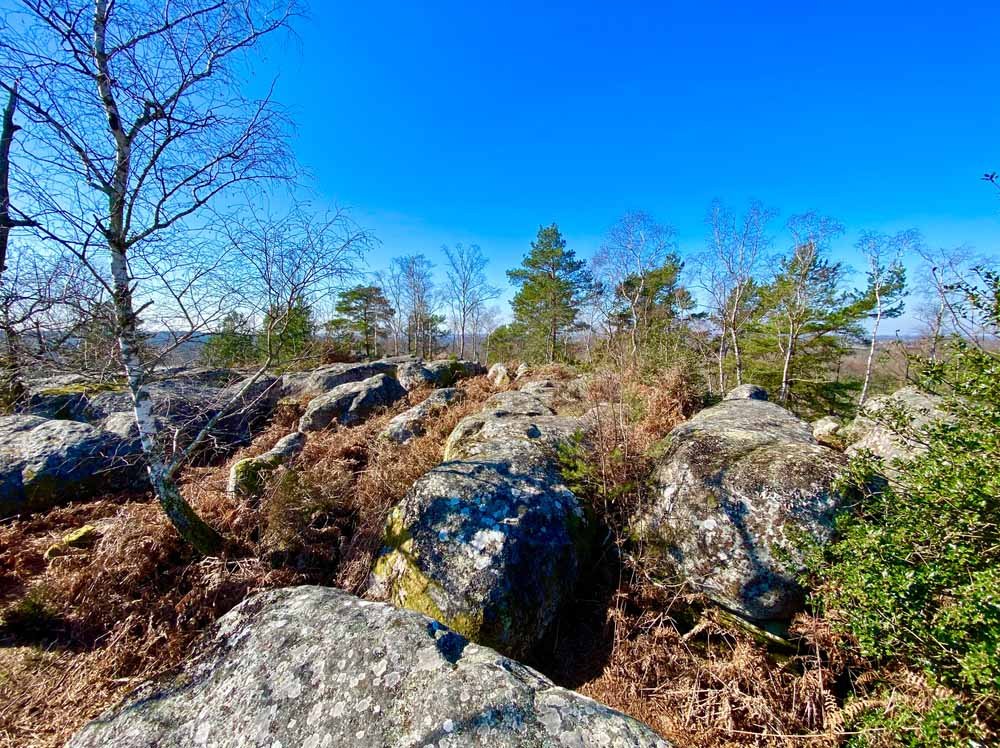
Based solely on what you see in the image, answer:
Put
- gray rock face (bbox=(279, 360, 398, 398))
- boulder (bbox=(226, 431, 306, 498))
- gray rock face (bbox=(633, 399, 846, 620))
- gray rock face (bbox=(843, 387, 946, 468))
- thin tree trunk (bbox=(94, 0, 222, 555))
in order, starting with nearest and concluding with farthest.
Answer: gray rock face (bbox=(633, 399, 846, 620)) < thin tree trunk (bbox=(94, 0, 222, 555)) < gray rock face (bbox=(843, 387, 946, 468)) < boulder (bbox=(226, 431, 306, 498)) < gray rock face (bbox=(279, 360, 398, 398))

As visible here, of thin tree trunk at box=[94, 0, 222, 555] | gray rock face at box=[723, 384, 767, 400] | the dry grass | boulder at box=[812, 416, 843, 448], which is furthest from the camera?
gray rock face at box=[723, 384, 767, 400]

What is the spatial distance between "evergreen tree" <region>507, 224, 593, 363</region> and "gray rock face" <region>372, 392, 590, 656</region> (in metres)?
15.6

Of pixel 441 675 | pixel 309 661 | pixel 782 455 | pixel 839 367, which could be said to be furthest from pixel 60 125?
pixel 839 367

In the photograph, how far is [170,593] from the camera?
3043 millimetres

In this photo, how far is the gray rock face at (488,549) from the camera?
263 centimetres

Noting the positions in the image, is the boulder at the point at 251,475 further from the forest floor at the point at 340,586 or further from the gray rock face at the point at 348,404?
the gray rock face at the point at 348,404

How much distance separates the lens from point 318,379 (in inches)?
372

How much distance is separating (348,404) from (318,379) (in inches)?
106

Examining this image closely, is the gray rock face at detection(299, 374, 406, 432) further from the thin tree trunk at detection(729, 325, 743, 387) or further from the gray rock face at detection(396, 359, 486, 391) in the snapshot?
the thin tree trunk at detection(729, 325, 743, 387)

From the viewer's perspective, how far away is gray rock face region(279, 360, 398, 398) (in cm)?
917

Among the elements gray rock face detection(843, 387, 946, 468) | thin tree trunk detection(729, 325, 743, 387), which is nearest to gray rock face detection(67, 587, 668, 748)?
gray rock face detection(843, 387, 946, 468)

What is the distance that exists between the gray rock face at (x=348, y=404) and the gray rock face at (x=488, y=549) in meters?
4.58

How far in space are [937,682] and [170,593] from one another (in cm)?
552

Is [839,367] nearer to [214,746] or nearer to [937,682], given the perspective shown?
[937,682]
